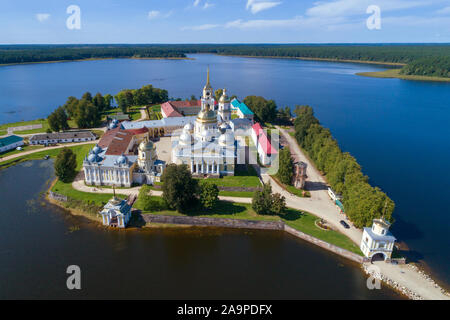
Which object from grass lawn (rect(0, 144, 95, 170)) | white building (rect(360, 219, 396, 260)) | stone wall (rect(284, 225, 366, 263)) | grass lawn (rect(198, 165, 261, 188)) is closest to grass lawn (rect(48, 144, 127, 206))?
grass lawn (rect(0, 144, 95, 170))

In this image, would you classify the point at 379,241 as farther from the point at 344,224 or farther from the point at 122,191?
the point at 122,191

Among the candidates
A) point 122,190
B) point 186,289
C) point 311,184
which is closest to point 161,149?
point 122,190

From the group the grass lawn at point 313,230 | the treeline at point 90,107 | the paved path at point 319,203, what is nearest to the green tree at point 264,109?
the paved path at point 319,203

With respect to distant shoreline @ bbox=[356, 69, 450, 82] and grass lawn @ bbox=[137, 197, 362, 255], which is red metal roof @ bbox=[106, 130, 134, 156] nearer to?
grass lawn @ bbox=[137, 197, 362, 255]

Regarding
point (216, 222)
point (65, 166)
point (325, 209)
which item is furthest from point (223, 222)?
→ point (65, 166)

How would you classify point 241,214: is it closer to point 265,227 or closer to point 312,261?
point 265,227

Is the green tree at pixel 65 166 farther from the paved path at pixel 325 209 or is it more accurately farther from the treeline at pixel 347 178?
the treeline at pixel 347 178
